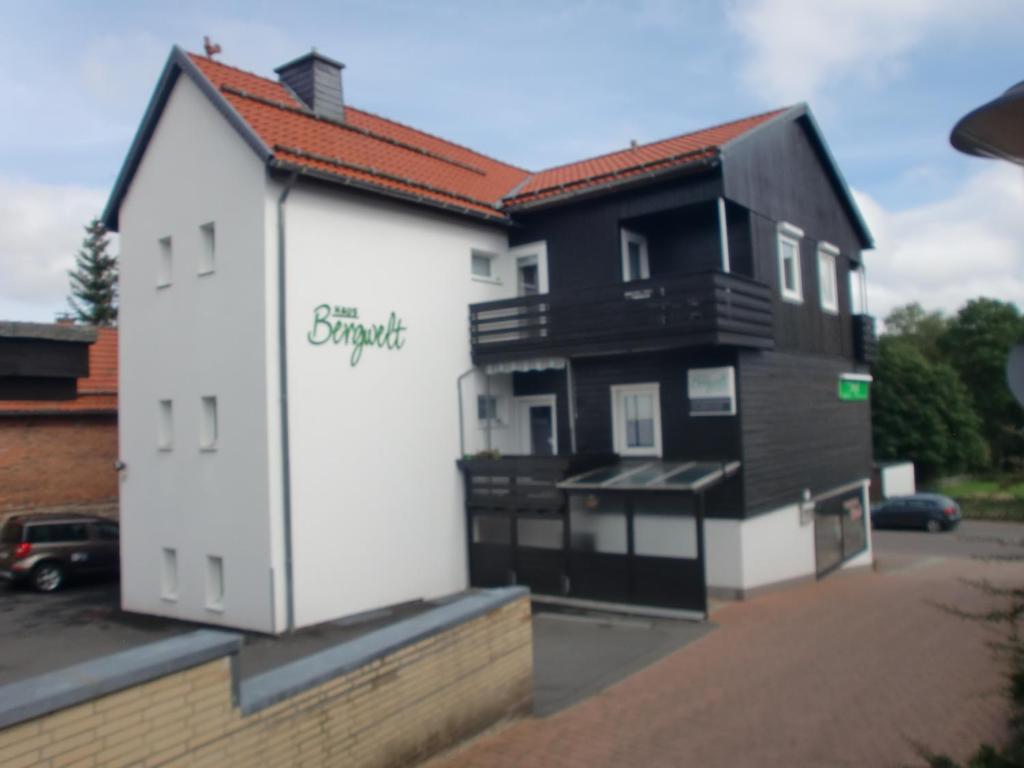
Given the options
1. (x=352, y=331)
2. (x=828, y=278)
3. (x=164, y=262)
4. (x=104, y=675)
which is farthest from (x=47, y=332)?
(x=828, y=278)

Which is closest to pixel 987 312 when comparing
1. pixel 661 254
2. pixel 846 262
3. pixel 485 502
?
pixel 846 262

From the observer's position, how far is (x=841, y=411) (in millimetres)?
19438

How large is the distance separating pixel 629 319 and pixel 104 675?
36.6ft

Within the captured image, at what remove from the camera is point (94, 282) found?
164ft

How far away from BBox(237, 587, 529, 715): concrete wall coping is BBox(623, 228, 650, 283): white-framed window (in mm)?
9625

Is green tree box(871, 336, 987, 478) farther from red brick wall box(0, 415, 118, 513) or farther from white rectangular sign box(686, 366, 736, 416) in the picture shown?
red brick wall box(0, 415, 118, 513)

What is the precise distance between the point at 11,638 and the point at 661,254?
13.1 m

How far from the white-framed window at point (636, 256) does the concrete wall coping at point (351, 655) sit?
31.6ft

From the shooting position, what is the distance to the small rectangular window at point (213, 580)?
557 inches

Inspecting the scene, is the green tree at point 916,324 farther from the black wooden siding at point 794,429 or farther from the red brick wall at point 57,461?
the red brick wall at point 57,461

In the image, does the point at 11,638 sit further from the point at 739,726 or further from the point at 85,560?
the point at 739,726

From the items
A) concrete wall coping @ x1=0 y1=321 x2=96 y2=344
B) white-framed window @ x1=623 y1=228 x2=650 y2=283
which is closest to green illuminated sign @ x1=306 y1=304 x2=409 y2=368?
white-framed window @ x1=623 y1=228 x2=650 y2=283

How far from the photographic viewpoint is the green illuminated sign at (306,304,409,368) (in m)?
13.8

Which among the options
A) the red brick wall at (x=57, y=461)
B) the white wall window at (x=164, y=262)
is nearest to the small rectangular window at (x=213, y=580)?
the white wall window at (x=164, y=262)
